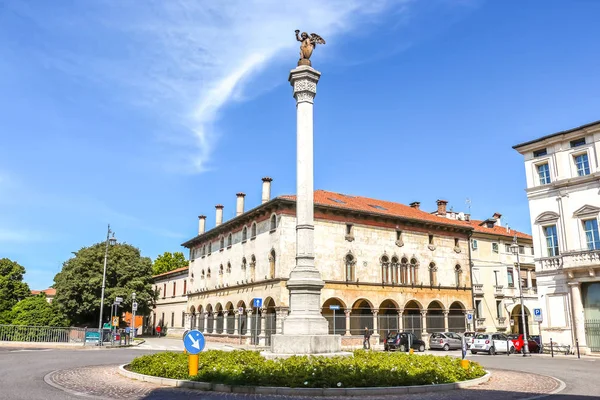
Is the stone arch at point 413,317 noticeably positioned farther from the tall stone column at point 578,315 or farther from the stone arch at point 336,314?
the tall stone column at point 578,315

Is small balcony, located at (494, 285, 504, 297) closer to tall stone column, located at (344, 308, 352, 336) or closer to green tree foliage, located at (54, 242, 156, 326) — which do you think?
tall stone column, located at (344, 308, 352, 336)

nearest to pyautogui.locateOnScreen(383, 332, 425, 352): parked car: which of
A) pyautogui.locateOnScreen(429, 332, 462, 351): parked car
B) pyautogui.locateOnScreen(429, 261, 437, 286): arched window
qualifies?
pyautogui.locateOnScreen(429, 332, 462, 351): parked car

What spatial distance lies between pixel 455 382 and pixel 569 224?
2202cm

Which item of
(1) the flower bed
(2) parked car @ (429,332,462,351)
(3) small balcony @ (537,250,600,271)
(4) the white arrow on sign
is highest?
(3) small balcony @ (537,250,600,271)

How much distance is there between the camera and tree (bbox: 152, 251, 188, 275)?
8119cm

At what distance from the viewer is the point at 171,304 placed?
62188 mm

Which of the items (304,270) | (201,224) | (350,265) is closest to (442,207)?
(350,265)

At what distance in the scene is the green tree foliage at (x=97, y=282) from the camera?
48.7m

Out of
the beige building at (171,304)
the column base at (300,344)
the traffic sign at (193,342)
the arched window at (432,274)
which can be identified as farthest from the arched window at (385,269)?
the traffic sign at (193,342)

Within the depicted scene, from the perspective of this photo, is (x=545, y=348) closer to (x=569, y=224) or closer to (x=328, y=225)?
(x=569, y=224)

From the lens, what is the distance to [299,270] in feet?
57.6

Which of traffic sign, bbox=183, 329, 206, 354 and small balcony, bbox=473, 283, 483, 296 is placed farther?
small balcony, bbox=473, 283, 483, 296

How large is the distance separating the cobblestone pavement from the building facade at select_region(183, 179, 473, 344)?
65.3 ft

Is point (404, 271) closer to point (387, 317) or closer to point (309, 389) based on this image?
point (387, 317)
